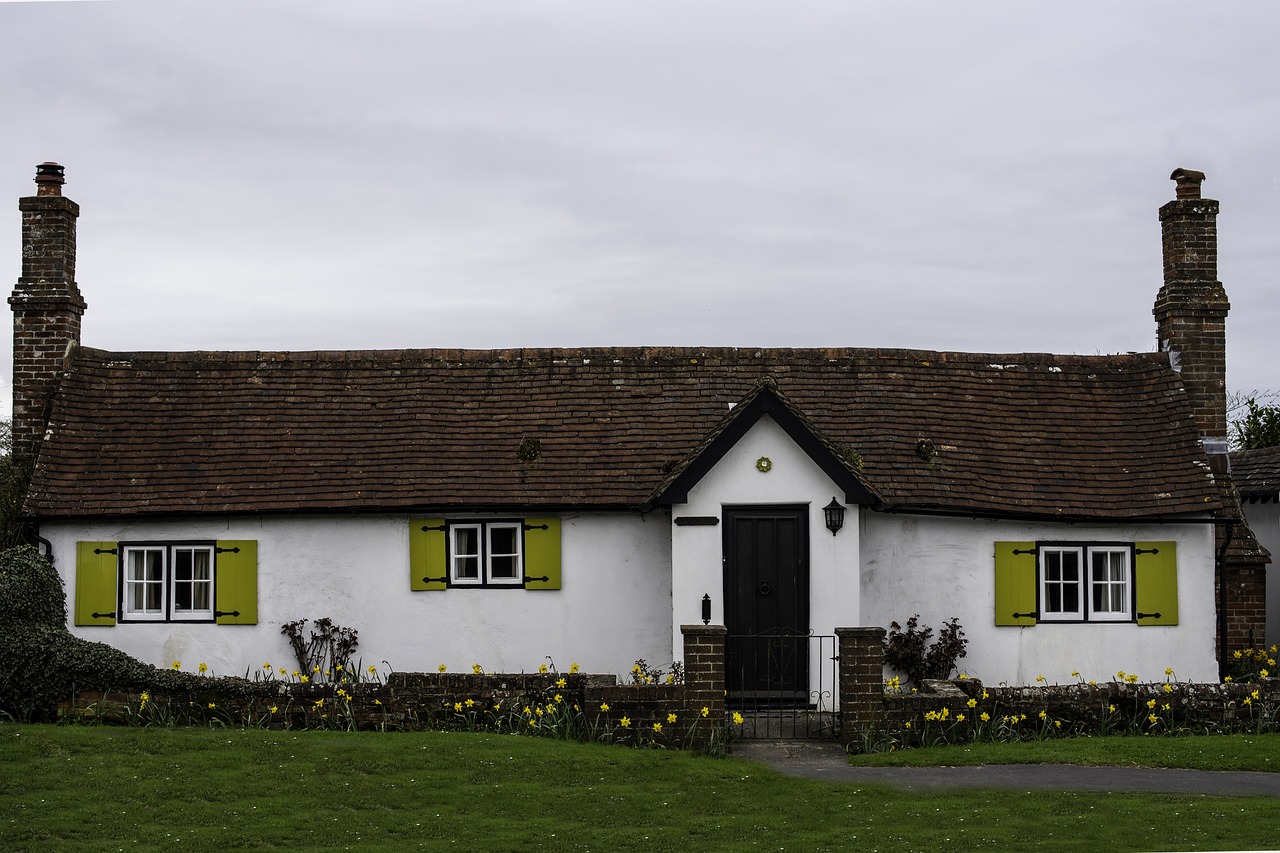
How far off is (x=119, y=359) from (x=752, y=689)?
35.7 feet

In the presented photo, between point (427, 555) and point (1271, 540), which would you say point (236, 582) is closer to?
point (427, 555)

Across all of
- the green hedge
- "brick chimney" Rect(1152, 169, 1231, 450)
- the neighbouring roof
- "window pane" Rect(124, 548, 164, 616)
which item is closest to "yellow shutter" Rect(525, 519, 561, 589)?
the neighbouring roof

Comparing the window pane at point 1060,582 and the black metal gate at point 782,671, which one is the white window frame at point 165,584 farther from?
the window pane at point 1060,582

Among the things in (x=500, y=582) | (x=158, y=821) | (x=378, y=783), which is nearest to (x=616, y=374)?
(x=500, y=582)

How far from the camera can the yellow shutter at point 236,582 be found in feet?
59.4

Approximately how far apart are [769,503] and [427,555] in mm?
4694

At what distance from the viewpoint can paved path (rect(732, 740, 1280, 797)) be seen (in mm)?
12109

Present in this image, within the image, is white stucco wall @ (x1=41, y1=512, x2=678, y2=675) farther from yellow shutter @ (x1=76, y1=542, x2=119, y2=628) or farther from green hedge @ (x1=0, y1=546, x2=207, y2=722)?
green hedge @ (x1=0, y1=546, x2=207, y2=722)

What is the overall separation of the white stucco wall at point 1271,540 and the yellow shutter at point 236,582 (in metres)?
16.6

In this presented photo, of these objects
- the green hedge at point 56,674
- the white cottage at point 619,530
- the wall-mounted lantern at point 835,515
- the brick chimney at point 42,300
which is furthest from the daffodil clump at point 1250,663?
the brick chimney at point 42,300

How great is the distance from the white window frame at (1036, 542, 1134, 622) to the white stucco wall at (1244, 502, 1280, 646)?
608 centimetres

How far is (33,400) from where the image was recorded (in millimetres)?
19734

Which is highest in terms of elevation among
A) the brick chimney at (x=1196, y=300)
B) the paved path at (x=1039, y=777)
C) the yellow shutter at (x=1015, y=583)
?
the brick chimney at (x=1196, y=300)

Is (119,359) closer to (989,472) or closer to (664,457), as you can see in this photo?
(664,457)
